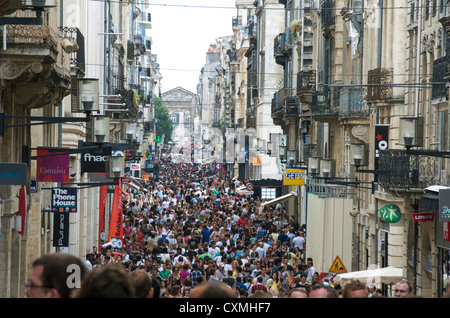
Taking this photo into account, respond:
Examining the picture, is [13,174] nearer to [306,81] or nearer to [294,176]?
[294,176]

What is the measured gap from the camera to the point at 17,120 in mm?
18266

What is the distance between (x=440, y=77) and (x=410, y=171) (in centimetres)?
214

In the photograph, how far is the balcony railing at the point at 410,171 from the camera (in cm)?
1989

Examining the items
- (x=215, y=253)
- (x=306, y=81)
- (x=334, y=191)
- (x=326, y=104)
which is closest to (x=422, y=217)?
(x=215, y=253)

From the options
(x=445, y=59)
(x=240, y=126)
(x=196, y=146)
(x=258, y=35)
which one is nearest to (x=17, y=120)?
(x=445, y=59)

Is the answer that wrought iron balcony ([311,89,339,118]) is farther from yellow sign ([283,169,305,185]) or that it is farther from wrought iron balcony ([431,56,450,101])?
wrought iron balcony ([431,56,450,101])

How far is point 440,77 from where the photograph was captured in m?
18.8

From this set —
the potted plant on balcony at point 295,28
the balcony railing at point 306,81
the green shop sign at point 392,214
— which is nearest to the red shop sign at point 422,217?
the green shop sign at point 392,214

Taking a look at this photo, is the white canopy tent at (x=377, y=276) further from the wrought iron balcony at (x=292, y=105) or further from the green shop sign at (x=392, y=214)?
the wrought iron balcony at (x=292, y=105)

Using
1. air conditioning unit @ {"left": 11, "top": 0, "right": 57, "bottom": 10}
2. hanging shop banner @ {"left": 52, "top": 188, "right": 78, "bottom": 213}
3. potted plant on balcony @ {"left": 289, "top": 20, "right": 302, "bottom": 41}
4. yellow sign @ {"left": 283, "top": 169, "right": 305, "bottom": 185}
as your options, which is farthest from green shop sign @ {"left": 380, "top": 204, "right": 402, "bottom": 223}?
potted plant on balcony @ {"left": 289, "top": 20, "right": 302, "bottom": 41}

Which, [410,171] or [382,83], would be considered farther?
[382,83]

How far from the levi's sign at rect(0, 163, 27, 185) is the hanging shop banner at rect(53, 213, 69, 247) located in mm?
7624

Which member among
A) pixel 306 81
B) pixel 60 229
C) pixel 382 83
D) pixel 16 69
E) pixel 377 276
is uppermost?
pixel 306 81
